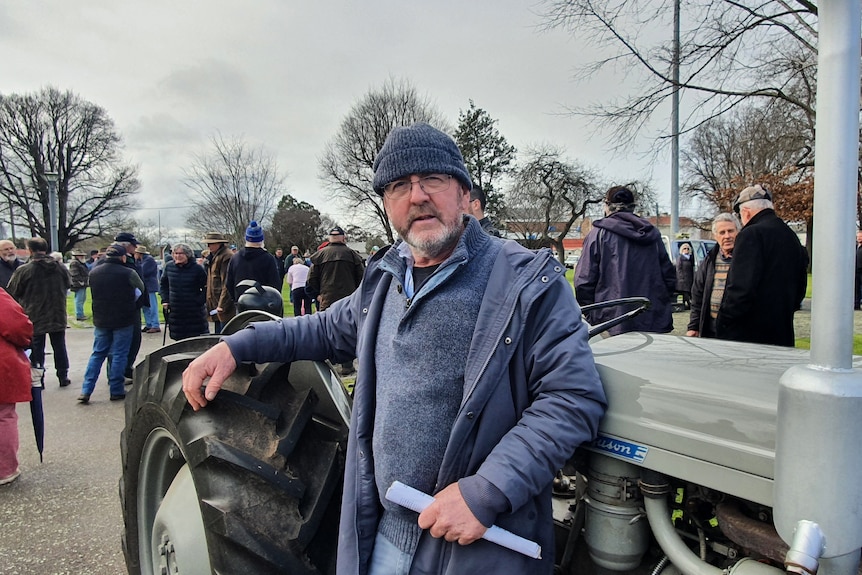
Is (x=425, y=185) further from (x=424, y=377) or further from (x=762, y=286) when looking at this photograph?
(x=762, y=286)

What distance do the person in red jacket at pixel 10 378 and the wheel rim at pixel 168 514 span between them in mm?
2275

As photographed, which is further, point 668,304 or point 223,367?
point 668,304

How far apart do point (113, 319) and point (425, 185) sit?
5794mm

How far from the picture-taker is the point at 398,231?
→ 171 centimetres

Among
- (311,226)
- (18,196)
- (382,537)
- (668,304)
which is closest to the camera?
(382,537)

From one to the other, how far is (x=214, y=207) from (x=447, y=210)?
95.9ft

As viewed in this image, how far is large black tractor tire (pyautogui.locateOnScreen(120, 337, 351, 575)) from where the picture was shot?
5.20ft

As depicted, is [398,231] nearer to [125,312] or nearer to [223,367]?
[223,367]

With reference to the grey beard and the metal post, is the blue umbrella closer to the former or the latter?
the grey beard

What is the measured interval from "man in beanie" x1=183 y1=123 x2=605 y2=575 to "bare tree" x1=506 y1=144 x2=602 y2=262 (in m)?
30.4

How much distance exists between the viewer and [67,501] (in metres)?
3.57

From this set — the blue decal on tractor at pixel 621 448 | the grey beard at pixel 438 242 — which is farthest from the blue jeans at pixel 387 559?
the grey beard at pixel 438 242

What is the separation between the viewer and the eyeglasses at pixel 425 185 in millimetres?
1675

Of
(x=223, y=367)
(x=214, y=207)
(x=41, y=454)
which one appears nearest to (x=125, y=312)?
(x=41, y=454)
